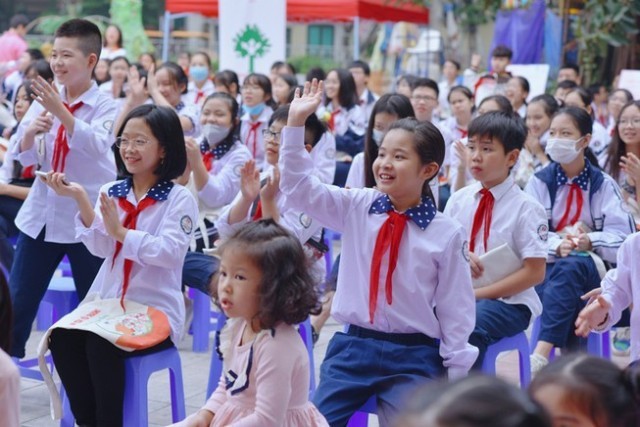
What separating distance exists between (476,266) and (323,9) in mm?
9474

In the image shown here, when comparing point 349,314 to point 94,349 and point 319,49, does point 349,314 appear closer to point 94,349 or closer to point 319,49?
point 94,349

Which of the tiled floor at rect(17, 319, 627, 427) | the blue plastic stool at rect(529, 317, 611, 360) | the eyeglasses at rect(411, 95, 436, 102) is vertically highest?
the eyeglasses at rect(411, 95, 436, 102)

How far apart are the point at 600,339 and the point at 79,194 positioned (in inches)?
95.9

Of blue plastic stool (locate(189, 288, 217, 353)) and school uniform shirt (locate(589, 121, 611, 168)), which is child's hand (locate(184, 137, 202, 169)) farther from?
school uniform shirt (locate(589, 121, 611, 168))

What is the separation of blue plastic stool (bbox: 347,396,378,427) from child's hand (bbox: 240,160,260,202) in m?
1.14

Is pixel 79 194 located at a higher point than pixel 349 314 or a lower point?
higher

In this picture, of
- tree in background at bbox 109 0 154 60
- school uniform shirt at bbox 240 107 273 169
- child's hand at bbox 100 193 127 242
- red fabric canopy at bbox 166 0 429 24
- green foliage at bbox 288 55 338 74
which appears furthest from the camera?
green foliage at bbox 288 55 338 74

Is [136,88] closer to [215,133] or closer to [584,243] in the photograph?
[215,133]

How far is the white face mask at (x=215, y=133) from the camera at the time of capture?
18.3 feet

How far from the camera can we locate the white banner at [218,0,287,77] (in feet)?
32.2

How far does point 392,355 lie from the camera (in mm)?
3115

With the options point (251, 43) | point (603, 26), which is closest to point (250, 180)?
point (251, 43)

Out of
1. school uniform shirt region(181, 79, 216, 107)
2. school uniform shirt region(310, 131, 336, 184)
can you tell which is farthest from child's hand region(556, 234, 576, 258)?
school uniform shirt region(181, 79, 216, 107)

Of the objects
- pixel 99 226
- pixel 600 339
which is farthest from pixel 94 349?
pixel 600 339
